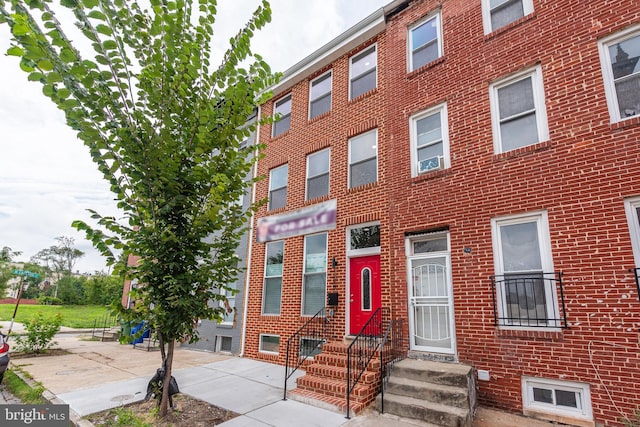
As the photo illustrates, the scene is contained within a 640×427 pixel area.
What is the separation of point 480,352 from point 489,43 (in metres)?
5.97

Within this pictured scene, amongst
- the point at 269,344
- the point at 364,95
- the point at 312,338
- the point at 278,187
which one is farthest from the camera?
the point at 278,187

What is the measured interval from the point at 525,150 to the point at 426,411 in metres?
4.60

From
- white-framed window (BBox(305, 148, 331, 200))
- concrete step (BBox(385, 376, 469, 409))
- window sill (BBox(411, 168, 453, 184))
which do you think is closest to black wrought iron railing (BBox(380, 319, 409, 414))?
concrete step (BBox(385, 376, 469, 409))

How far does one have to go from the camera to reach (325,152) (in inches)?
371

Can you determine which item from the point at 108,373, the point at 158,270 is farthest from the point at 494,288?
the point at 108,373

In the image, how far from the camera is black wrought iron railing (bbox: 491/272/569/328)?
4996 mm

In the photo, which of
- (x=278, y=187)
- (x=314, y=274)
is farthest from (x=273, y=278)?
(x=278, y=187)

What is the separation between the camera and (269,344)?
9.21 meters

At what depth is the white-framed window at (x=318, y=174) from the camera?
9195 mm

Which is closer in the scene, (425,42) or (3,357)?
(3,357)

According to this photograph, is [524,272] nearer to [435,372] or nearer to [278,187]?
[435,372]

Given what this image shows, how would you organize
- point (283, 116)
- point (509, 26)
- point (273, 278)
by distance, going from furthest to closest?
1. point (283, 116)
2. point (273, 278)
3. point (509, 26)

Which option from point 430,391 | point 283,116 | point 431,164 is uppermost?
point 283,116

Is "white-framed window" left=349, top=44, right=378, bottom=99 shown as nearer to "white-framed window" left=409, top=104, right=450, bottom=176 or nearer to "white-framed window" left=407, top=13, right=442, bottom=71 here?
"white-framed window" left=407, top=13, right=442, bottom=71
